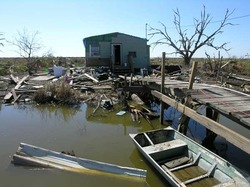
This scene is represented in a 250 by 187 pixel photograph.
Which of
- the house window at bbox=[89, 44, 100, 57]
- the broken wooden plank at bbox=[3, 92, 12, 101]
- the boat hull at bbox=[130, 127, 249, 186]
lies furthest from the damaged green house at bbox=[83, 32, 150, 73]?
the boat hull at bbox=[130, 127, 249, 186]

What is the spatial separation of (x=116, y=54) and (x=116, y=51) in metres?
0.27

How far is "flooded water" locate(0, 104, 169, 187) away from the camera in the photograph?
21.5 feet

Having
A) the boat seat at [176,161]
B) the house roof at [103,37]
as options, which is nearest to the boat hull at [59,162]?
the boat seat at [176,161]

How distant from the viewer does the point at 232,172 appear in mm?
5852

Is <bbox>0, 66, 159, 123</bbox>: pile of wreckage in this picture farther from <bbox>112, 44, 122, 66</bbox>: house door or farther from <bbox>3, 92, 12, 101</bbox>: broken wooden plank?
<bbox>112, 44, 122, 66</bbox>: house door

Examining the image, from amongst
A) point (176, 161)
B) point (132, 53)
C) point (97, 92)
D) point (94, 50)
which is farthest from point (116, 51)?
point (176, 161)

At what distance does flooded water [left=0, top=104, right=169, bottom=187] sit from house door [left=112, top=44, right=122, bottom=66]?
30.4 feet

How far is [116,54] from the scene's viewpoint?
23578 mm

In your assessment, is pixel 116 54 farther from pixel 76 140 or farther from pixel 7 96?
pixel 76 140

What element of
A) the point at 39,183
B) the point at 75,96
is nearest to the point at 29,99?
the point at 75,96

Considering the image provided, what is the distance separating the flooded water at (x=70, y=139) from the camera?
21.5 ft

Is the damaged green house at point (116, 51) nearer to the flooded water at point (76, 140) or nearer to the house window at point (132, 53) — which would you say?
the house window at point (132, 53)

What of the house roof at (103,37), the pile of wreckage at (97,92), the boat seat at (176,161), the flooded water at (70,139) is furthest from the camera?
the house roof at (103,37)

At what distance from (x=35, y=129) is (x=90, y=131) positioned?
230cm
